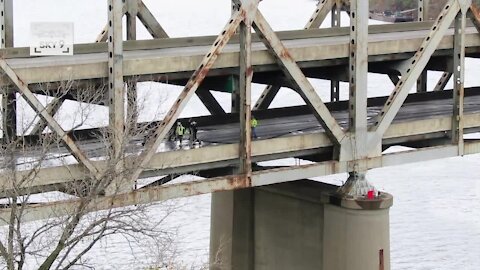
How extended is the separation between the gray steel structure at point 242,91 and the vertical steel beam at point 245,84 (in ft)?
0.06

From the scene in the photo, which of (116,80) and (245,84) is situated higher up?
(245,84)

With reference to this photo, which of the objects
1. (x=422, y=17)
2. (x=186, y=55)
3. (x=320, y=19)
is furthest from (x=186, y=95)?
(x=422, y=17)

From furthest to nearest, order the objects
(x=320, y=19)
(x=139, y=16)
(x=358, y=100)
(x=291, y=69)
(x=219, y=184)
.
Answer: (x=320, y=19), (x=139, y=16), (x=358, y=100), (x=291, y=69), (x=219, y=184)

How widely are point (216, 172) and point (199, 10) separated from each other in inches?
2826

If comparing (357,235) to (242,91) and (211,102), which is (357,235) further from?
(211,102)

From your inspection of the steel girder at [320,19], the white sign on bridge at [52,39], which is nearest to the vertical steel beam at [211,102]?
the steel girder at [320,19]

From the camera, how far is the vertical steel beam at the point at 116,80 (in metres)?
13.4

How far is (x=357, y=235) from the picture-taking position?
17.1 metres

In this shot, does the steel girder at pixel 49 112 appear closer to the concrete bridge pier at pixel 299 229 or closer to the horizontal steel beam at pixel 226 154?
the horizontal steel beam at pixel 226 154

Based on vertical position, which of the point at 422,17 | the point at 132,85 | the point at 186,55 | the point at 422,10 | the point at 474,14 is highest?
the point at 422,10

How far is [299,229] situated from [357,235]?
6.78 ft

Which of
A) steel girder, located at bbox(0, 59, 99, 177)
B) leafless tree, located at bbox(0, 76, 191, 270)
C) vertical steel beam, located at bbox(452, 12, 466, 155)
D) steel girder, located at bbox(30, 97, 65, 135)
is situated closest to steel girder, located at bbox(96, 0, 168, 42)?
steel girder, located at bbox(30, 97, 65, 135)

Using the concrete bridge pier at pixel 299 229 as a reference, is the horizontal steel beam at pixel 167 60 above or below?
above

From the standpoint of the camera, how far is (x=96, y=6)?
293 feet
